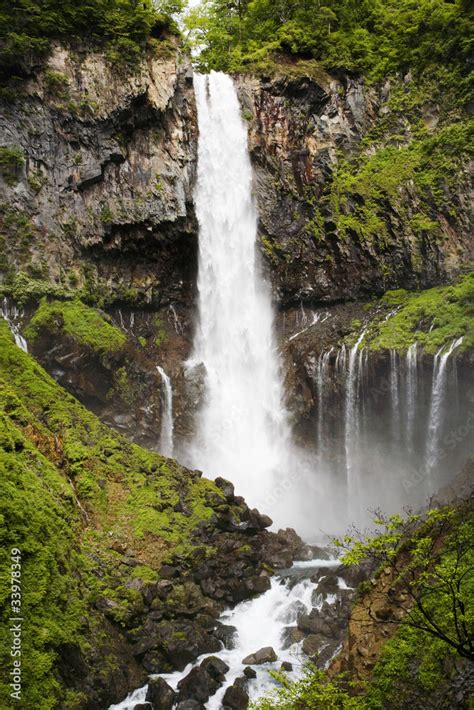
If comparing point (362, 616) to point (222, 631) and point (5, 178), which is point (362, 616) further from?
point (5, 178)

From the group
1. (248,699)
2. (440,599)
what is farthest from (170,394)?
(440,599)

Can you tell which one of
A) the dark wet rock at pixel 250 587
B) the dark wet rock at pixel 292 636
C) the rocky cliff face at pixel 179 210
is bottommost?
the dark wet rock at pixel 292 636

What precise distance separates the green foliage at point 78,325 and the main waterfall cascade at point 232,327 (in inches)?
190

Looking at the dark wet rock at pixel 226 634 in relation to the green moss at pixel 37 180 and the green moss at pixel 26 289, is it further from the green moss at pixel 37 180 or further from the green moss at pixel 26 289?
the green moss at pixel 37 180

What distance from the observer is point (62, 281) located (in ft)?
80.3

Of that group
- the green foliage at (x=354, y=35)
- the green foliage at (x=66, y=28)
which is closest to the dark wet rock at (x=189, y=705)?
the green foliage at (x=66, y=28)

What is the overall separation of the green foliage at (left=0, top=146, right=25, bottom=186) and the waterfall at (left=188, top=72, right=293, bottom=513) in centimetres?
932

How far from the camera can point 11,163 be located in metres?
24.0

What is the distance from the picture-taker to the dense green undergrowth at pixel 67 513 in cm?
876

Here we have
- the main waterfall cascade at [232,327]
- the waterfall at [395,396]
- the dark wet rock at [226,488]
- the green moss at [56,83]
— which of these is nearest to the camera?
the dark wet rock at [226,488]

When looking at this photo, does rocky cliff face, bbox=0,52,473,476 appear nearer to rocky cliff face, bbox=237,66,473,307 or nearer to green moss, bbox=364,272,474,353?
rocky cliff face, bbox=237,66,473,307

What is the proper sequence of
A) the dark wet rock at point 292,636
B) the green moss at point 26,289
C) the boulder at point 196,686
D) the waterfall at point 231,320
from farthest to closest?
the waterfall at point 231,320 < the green moss at point 26,289 < the dark wet rock at point 292,636 < the boulder at point 196,686

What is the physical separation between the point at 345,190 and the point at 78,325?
54.1ft

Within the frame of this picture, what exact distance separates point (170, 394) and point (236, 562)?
11469mm
